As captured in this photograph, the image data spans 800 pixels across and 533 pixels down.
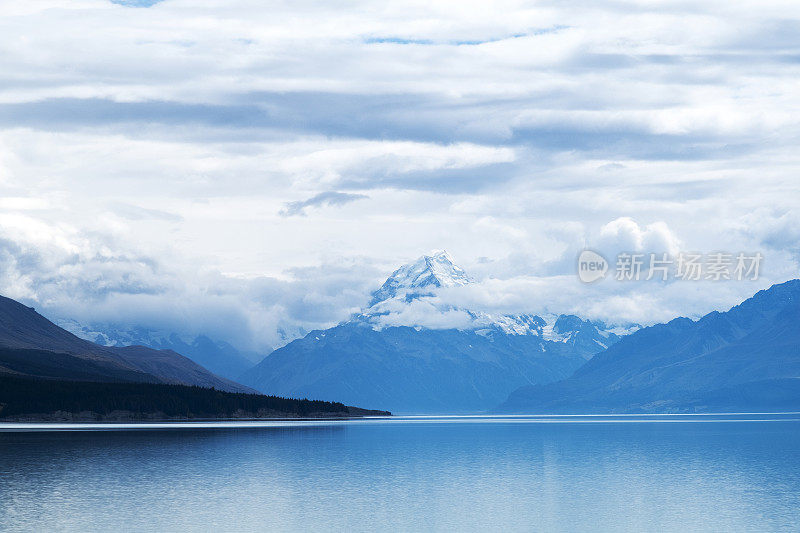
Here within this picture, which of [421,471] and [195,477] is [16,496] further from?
[421,471]

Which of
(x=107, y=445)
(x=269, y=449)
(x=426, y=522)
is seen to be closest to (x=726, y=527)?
(x=426, y=522)

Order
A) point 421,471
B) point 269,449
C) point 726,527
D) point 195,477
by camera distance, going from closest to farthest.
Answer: point 726,527 → point 195,477 → point 421,471 → point 269,449

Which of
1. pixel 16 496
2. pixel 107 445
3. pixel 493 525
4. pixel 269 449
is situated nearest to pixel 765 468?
pixel 493 525

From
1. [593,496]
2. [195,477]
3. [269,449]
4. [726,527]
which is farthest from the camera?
[269,449]

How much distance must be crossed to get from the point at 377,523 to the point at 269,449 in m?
99.5

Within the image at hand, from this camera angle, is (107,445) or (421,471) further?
(107,445)

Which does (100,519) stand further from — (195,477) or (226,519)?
(195,477)

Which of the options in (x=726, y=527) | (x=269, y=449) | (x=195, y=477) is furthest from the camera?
(x=269, y=449)

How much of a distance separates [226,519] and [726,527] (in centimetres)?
4156

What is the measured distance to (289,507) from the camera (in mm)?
95000

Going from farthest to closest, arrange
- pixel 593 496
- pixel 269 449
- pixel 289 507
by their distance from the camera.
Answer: pixel 269 449 < pixel 593 496 < pixel 289 507

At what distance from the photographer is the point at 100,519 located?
8500cm

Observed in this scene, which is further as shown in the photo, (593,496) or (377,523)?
(593,496)

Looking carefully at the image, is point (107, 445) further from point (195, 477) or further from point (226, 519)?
point (226, 519)
